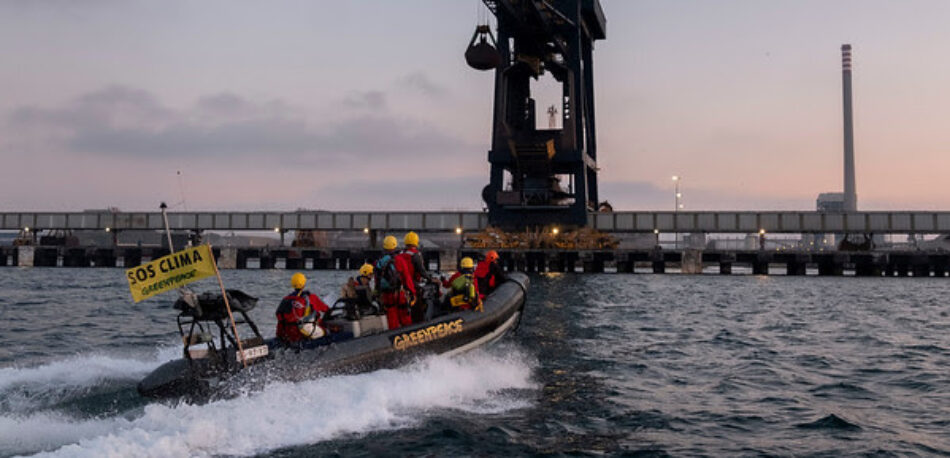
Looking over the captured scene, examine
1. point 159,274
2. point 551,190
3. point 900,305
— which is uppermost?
point 551,190

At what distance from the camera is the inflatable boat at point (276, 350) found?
9242 mm

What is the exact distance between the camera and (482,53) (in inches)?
2192

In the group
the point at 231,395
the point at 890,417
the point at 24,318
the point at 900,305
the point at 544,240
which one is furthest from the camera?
the point at 544,240

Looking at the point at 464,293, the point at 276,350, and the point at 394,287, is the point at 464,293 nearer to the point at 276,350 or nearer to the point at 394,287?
the point at 394,287

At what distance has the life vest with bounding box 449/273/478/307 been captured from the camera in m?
13.8

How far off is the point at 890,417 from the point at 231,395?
8.99 metres

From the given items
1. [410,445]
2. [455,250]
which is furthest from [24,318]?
[455,250]

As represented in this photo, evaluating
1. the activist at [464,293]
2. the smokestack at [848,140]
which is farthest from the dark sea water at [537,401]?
the smokestack at [848,140]

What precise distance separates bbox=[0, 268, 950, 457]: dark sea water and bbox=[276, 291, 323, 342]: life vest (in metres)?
1.10

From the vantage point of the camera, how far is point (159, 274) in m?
8.77

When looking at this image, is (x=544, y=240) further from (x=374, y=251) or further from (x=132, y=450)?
(x=132, y=450)

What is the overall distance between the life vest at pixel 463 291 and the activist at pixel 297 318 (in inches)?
138

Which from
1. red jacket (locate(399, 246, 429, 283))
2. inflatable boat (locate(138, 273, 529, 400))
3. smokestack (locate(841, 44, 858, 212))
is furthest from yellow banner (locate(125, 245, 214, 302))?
smokestack (locate(841, 44, 858, 212))

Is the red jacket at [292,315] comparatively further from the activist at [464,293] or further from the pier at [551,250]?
the pier at [551,250]
